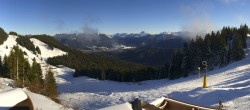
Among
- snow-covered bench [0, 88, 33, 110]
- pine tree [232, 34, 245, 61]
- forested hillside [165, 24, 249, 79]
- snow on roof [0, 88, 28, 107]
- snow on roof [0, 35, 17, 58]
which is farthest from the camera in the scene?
snow on roof [0, 35, 17, 58]

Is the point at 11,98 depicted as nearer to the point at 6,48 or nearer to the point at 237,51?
the point at 237,51

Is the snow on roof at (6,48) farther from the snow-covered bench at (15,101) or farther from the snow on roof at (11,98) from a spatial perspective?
the snow-covered bench at (15,101)

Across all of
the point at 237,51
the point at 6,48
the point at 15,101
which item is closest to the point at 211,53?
the point at 237,51

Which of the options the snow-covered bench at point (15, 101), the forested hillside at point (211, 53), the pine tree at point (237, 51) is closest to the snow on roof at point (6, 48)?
the forested hillside at point (211, 53)

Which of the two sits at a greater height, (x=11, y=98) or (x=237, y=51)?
(x=237, y=51)

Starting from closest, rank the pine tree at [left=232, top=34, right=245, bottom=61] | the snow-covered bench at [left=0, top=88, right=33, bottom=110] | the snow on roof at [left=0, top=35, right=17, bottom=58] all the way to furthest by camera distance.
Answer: the snow-covered bench at [left=0, top=88, right=33, bottom=110] → the pine tree at [left=232, top=34, right=245, bottom=61] → the snow on roof at [left=0, top=35, right=17, bottom=58]

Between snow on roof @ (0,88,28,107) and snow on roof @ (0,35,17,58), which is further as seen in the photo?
snow on roof @ (0,35,17,58)

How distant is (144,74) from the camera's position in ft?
332

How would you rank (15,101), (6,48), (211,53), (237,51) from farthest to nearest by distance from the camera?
(6,48) → (211,53) → (237,51) → (15,101)

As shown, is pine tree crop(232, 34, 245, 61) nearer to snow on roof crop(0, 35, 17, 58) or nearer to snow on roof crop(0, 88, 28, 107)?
snow on roof crop(0, 88, 28, 107)

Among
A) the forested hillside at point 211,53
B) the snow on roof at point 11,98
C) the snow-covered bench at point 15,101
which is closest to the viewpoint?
the snow-covered bench at point 15,101

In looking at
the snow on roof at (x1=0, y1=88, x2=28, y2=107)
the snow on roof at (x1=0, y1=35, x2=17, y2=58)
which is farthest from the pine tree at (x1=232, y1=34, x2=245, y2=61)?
the snow on roof at (x1=0, y1=35, x2=17, y2=58)

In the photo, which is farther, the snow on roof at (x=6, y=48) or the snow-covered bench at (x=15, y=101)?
the snow on roof at (x=6, y=48)

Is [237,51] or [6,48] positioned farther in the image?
[6,48]
